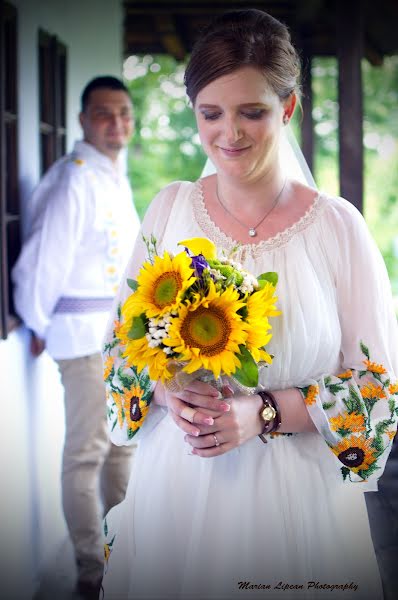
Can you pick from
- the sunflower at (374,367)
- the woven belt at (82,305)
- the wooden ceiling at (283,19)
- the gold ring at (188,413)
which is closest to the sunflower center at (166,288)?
the gold ring at (188,413)

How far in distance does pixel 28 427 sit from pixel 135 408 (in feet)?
5.38

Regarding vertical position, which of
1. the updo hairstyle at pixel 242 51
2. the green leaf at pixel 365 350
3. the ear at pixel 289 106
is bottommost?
the green leaf at pixel 365 350

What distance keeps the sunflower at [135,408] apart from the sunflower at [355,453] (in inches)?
17.2

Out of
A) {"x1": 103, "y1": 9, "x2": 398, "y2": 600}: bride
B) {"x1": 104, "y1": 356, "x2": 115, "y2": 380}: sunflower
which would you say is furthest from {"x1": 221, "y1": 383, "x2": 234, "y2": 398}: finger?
{"x1": 104, "y1": 356, "x2": 115, "y2": 380}: sunflower

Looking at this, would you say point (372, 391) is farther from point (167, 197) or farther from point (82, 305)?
point (82, 305)

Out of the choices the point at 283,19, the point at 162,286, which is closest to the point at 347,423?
the point at 162,286

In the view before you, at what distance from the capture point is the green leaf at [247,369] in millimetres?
1554

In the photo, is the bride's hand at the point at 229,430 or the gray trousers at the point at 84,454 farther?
the gray trousers at the point at 84,454

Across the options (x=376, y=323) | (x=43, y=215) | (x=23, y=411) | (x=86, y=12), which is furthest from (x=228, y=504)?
(x=86, y=12)

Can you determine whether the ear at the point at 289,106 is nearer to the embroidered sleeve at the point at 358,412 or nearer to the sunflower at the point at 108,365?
the embroidered sleeve at the point at 358,412

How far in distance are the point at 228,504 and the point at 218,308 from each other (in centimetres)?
47

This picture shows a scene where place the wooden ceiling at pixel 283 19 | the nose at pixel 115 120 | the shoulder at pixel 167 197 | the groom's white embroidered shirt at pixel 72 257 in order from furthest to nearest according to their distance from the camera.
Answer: the wooden ceiling at pixel 283 19 < the nose at pixel 115 120 < the groom's white embroidered shirt at pixel 72 257 < the shoulder at pixel 167 197

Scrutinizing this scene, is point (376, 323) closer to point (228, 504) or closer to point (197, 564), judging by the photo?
point (228, 504)

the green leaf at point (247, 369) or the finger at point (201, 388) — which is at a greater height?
the green leaf at point (247, 369)
